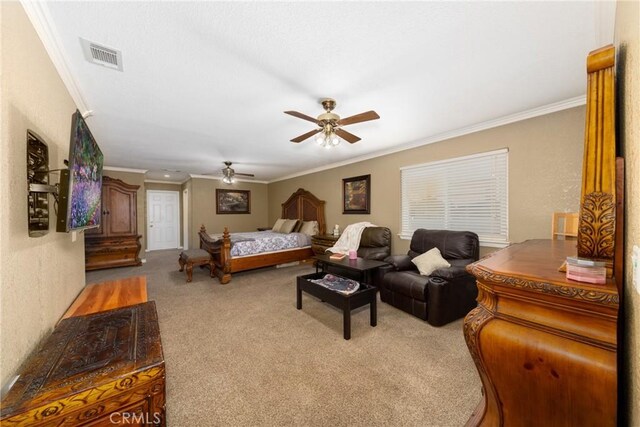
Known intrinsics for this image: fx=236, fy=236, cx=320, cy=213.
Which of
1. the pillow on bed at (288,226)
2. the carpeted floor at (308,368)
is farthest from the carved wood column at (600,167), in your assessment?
the pillow on bed at (288,226)

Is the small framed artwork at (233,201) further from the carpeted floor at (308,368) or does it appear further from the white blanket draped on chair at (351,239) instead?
the carpeted floor at (308,368)

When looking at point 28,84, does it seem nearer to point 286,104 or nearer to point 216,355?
point 286,104

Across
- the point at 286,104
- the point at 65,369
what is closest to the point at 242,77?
the point at 286,104

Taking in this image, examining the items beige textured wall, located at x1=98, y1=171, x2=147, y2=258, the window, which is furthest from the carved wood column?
beige textured wall, located at x1=98, y1=171, x2=147, y2=258

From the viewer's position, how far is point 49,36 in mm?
1471

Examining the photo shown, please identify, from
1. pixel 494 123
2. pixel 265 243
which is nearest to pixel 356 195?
pixel 265 243

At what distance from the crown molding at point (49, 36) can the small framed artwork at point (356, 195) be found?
171 inches

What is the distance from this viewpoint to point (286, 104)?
2586 millimetres

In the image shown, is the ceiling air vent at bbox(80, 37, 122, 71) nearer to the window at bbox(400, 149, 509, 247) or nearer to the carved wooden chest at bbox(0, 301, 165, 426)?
the carved wooden chest at bbox(0, 301, 165, 426)

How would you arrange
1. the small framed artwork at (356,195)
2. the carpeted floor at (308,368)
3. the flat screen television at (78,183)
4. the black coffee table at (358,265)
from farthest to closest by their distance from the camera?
the small framed artwork at (356,195) → the black coffee table at (358,265) → the carpeted floor at (308,368) → the flat screen television at (78,183)

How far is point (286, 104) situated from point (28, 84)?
6.10ft

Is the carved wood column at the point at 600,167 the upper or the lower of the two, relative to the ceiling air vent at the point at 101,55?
lower

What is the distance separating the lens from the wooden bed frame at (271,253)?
4508mm

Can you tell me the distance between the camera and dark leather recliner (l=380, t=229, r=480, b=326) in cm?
269
